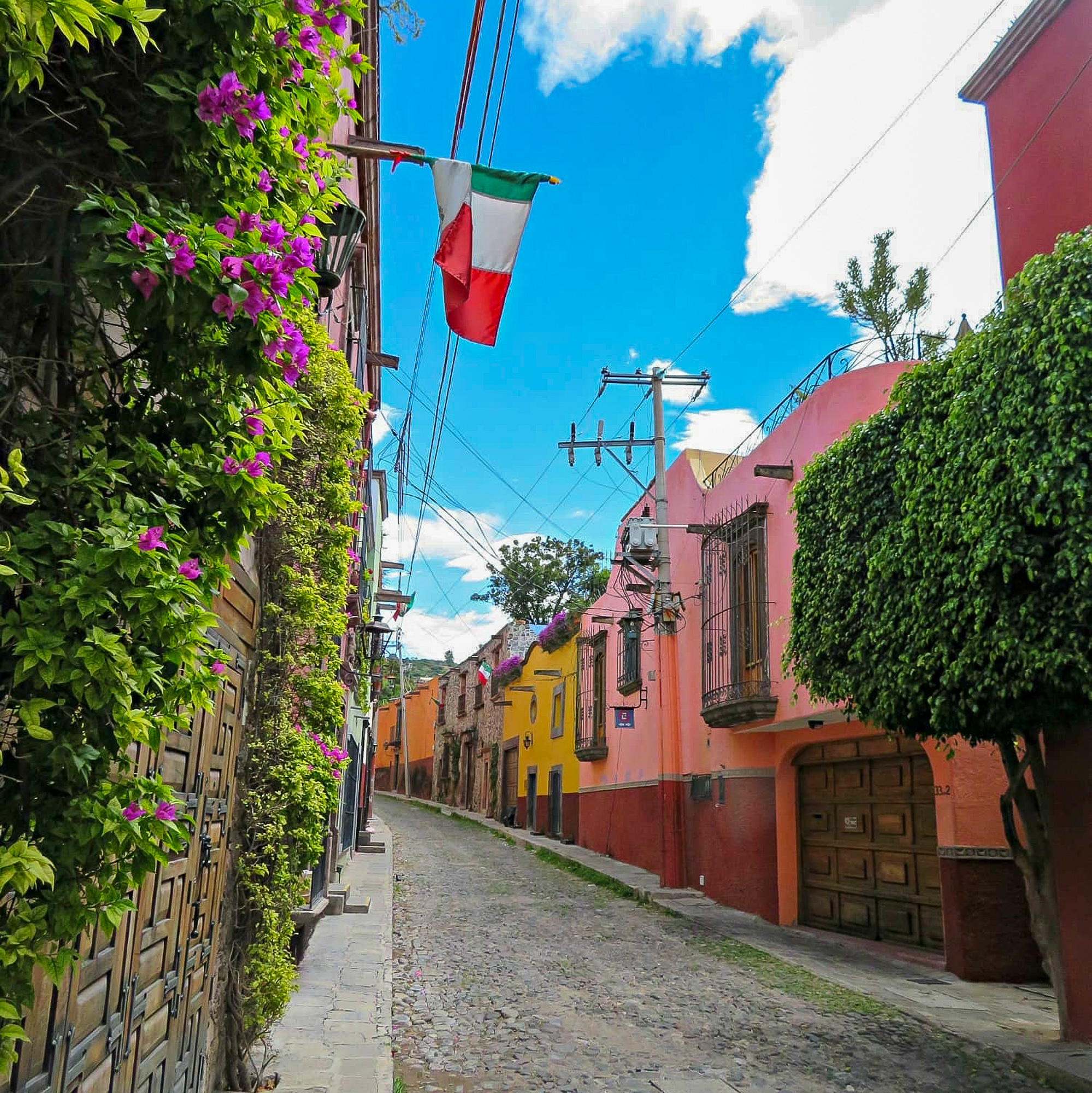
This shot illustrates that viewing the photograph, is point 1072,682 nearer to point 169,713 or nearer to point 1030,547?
point 1030,547

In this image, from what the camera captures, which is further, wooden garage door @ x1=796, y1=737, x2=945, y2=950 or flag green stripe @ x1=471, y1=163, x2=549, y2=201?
wooden garage door @ x1=796, y1=737, x2=945, y2=950

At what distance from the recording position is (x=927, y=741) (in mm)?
9938

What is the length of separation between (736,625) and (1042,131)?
302 inches

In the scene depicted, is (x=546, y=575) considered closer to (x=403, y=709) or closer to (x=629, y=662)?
(x=403, y=709)

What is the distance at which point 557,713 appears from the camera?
27.0 metres

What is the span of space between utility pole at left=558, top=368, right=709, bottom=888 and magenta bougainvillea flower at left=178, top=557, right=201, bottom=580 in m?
13.2

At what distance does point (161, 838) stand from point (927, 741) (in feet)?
31.1

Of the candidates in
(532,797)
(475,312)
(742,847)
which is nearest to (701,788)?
(742,847)

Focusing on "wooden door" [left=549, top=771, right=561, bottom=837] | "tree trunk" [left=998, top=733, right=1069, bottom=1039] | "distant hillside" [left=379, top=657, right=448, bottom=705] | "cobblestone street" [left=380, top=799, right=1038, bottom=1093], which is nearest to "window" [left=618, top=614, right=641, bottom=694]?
"cobblestone street" [left=380, top=799, right=1038, bottom=1093]

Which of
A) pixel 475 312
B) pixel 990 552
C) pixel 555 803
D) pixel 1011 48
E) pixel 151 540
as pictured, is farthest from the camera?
pixel 555 803

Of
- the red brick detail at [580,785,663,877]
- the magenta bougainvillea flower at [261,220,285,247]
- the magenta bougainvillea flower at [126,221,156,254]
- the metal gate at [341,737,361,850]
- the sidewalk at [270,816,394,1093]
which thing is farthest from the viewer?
the red brick detail at [580,785,663,877]

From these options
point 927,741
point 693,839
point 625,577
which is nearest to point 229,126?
point 927,741

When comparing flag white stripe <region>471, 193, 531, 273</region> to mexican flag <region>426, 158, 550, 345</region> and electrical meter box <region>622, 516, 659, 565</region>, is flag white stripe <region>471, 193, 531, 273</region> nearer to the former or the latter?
mexican flag <region>426, 158, 550, 345</region>

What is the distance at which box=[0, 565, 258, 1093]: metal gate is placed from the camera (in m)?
2.56
